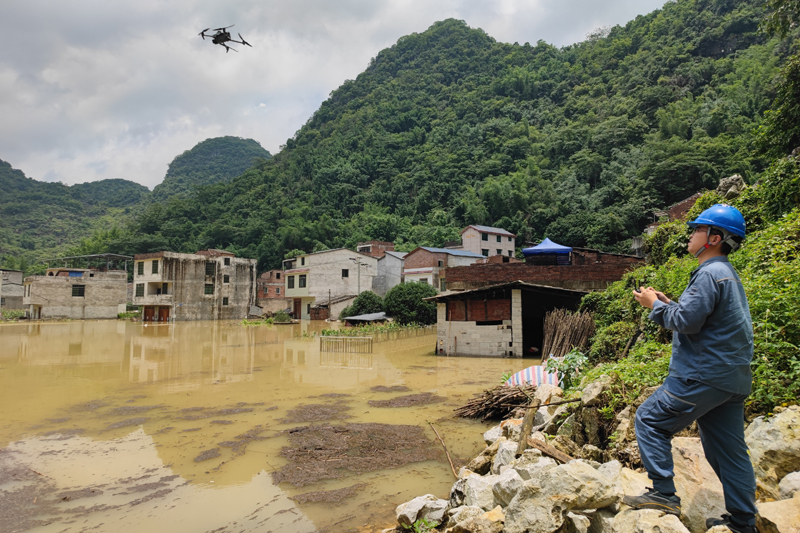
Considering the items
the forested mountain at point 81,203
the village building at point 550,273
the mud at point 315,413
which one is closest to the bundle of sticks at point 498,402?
the mud at point 315,413

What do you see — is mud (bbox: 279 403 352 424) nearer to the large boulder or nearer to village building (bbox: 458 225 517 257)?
the large boulder

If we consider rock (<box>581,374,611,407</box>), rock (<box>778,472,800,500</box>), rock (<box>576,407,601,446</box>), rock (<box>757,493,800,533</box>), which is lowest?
rock (<box>576,407,601,446</box>)

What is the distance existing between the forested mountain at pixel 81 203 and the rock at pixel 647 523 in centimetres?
7451

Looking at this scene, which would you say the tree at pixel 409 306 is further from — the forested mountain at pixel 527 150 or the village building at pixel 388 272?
the forested mountain at pixel 527 150

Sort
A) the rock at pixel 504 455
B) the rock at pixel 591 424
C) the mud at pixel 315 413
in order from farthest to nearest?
the mud at pixel 315 413, the rock at pixel 591 424, the rock at pixel 504 455

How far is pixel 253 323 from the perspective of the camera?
40.0 m

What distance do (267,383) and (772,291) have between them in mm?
12068

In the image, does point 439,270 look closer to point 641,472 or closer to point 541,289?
point 541,289

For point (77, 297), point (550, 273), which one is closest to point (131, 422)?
point (550, 273)

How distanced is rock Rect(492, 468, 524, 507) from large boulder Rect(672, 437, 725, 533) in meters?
1.15

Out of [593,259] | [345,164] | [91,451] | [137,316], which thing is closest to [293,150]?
[345,164]

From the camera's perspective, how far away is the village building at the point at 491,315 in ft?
58.5

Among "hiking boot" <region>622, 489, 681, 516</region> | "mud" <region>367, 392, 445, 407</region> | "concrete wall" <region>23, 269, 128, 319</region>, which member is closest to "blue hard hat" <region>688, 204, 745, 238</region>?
"hiking boot" <region>622, 489, 681, 516</region>

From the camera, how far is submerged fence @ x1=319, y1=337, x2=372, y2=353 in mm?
20550
